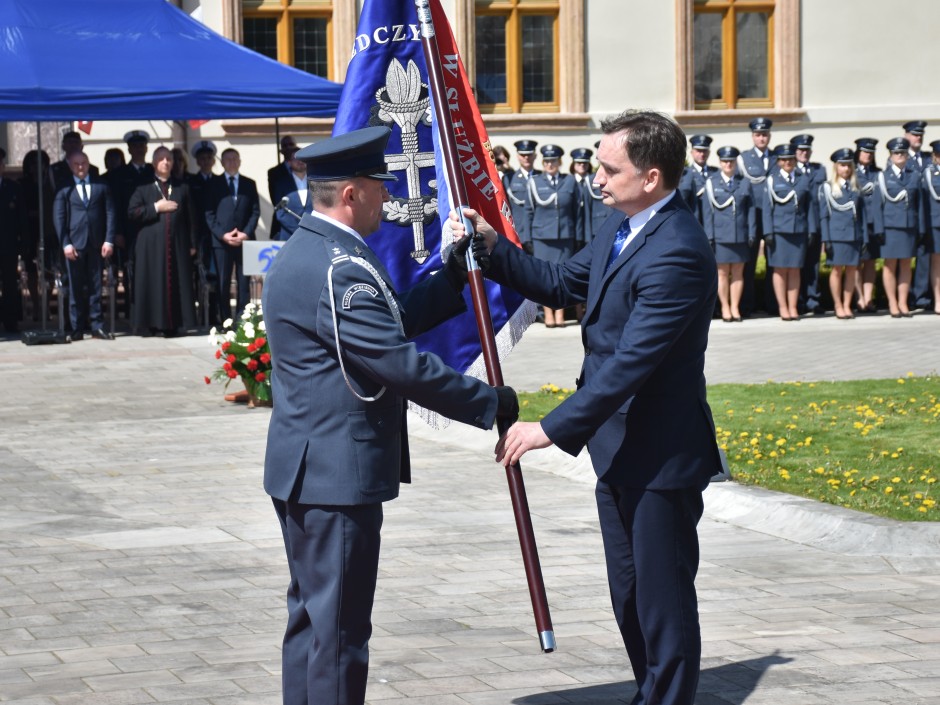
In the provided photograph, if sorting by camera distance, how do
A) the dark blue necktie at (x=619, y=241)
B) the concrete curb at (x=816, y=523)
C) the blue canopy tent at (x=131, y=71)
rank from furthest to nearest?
the blue canopy tent at (x=131, y=71) → the concrete curb at (x=816, y=523) → the dark blue necktie at (x=619, y=241)

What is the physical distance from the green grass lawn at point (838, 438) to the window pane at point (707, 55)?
550 inches

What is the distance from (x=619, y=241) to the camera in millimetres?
5043

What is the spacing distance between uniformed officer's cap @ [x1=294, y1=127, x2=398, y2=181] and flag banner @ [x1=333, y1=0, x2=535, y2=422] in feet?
4.52

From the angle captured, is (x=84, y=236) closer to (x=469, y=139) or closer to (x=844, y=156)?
(x=844, y=156)

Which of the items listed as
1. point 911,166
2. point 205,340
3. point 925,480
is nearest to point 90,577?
point 925,480

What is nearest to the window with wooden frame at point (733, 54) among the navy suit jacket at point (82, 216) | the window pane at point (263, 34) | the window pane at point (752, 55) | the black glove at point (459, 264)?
the window pane at point (752, 55)

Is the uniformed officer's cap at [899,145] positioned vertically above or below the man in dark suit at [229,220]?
above

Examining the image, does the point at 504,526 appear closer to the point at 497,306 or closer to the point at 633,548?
the point at 497,306

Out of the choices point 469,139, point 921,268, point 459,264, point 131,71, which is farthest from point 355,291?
point 921,268

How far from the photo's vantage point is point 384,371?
178 inches

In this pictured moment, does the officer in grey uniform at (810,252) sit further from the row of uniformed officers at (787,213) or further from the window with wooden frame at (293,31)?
the window with wooden frame at (293,31)

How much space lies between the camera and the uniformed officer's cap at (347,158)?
4570 mm

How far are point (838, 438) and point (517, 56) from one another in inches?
653

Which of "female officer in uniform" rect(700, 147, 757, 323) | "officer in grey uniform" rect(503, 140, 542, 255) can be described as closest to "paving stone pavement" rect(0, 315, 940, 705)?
"officer in grey uniform" rect(503, 140, 542, 255)
